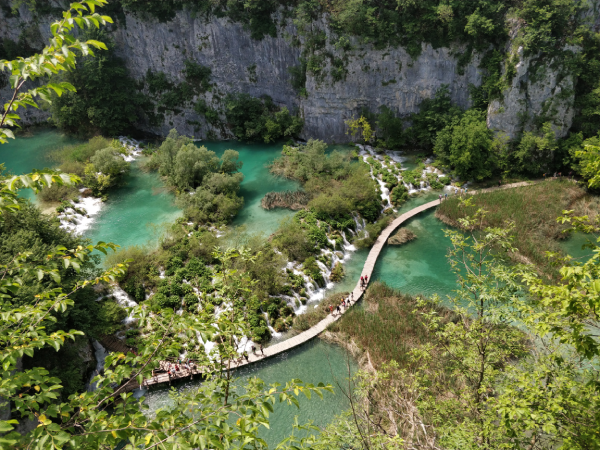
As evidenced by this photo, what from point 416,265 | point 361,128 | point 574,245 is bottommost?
point 416,265

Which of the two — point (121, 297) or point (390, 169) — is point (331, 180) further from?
point (121, 297)

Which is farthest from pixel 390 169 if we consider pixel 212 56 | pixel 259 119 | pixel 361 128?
pixel 212 56

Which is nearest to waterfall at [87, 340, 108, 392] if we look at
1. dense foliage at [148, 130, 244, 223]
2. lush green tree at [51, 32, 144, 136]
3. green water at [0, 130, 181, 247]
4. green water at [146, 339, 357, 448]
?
green water at [146, 339, 357, 448]

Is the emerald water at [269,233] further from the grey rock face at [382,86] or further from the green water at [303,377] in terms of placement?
the grey rock face at [382,86]

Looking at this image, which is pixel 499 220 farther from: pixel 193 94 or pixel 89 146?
pixel 89 146

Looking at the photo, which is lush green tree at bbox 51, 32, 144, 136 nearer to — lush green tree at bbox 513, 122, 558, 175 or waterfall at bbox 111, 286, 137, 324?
waterfall at bbox 111, 286, 137, 324

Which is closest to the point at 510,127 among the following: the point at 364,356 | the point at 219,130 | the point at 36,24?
the point at 364,356
